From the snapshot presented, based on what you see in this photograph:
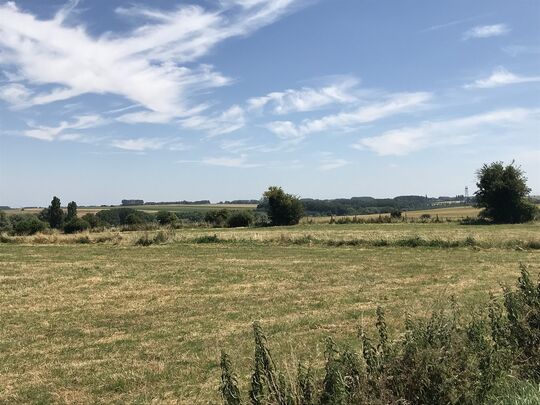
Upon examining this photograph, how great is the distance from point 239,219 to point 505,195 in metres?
29.9

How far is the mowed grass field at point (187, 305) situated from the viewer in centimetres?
722

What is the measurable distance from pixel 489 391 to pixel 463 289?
9.97m

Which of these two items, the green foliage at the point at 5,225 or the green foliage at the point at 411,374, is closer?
the green foliage at the point at 411,374

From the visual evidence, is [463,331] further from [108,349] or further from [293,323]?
[108,349]

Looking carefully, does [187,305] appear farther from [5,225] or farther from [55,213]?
[55,213]

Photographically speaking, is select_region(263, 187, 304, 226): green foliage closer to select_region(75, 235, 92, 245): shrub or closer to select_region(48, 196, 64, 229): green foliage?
select_region(75, 235, 92, 245): shrub

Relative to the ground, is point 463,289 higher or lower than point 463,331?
lower

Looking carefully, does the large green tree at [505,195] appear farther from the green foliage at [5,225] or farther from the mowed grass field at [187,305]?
the green foliage at [5,225]

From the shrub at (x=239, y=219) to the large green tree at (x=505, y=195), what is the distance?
26821 mm

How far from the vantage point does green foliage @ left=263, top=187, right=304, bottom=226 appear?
5762cm

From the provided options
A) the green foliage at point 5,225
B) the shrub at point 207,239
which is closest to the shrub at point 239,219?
the green foliage at point 5,225

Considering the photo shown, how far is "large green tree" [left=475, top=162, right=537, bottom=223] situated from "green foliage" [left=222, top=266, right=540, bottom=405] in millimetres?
50398

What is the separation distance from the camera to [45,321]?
11062mm

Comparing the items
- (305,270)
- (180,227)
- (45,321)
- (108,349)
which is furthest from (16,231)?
(108,349)
